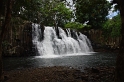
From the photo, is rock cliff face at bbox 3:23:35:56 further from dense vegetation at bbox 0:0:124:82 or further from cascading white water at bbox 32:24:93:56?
dense vegetation at bbox 0:0:124:82

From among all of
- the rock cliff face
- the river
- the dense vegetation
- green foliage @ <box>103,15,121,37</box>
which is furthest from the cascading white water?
the river

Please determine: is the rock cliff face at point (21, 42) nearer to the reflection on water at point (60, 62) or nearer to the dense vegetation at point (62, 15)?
the dense vegetation at point (62, 15)

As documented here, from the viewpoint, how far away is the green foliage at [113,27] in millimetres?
34188

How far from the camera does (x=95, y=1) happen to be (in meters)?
12.1

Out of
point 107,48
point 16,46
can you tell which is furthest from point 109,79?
point 107,48

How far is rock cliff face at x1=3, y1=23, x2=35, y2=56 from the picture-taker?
27625 mm

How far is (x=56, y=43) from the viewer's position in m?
31.7

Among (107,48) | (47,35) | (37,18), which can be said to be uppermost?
(37,18)

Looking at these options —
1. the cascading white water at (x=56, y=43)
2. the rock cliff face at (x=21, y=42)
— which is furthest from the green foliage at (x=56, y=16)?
the rock cliff face at (x=21, y=42)

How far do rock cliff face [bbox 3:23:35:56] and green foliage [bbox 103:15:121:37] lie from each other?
16332 millimetres

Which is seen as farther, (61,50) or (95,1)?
A: (61,50)

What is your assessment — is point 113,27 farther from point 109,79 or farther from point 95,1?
point 109,79

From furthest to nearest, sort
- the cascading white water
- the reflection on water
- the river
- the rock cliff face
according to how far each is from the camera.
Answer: the cascading white water, the rock cliff face, the reflection on water, the river

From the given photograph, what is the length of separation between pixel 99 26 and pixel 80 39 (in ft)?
23.6
